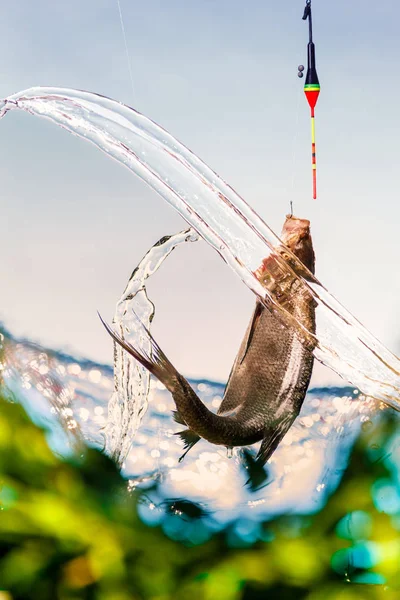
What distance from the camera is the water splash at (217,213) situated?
58cm

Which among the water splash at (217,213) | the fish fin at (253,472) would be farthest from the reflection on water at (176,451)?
the water splash at (217,213)

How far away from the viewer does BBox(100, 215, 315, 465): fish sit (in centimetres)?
58

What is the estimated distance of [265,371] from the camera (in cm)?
62

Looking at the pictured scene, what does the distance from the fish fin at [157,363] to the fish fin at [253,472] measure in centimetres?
12

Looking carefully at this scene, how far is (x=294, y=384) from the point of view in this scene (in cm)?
63

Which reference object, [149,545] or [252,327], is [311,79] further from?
[149,545]

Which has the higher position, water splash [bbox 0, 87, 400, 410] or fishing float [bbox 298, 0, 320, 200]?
fishing float [bbox 298, 0, 320, 200]

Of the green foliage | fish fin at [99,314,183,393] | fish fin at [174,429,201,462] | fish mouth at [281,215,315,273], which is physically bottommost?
the green foliage

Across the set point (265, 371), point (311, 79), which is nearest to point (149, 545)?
point (265, 371)

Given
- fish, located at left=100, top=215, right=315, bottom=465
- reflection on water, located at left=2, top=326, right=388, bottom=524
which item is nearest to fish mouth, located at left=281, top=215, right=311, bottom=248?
fish, located at left=100, top=215, right=315, bottom=465

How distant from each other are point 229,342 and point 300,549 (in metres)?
0.21

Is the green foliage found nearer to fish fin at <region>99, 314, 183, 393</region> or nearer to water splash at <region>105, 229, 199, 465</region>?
water splash at <region>105, 229, 199, 465</region>

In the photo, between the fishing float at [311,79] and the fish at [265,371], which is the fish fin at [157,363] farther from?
the fishing float at [311,79]

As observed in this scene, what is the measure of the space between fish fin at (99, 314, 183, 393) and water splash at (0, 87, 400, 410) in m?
0.09
